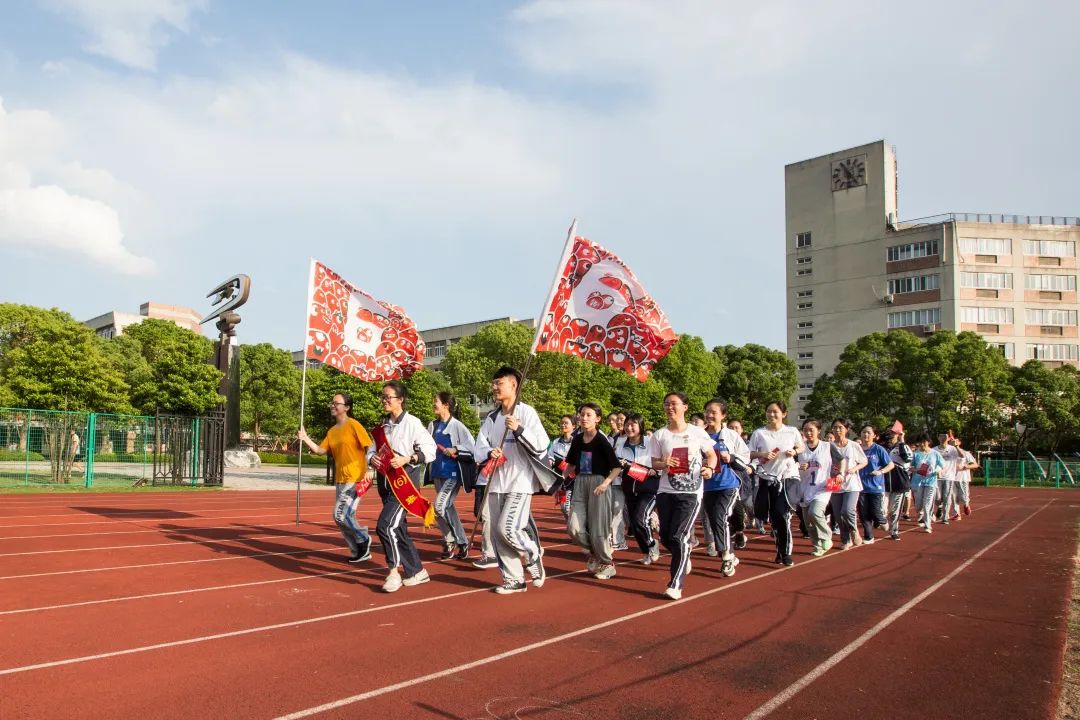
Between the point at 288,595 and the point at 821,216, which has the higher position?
the point at 821,216

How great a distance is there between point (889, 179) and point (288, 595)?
66902mm

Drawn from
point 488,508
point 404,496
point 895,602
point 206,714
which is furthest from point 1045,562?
point 206,714

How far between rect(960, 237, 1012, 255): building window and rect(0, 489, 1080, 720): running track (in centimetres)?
5741

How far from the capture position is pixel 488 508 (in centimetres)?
768

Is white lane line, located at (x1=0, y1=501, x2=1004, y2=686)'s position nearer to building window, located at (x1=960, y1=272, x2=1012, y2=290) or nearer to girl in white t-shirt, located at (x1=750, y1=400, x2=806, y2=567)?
girl in white t-shirt, located at (x1=750, y1=400, x2=806, y2=567)

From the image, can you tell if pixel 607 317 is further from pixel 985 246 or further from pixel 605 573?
pixel 985 246

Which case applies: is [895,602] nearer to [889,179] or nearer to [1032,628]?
[1032,628]

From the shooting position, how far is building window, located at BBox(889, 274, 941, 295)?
6138cm

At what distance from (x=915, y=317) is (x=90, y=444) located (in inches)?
2257

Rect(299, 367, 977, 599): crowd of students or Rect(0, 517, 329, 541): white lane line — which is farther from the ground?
Rect(299, 367, 977, 599): crowd of students

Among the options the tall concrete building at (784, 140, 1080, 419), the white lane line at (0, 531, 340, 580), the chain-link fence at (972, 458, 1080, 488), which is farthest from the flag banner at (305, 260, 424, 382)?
the tall concrete building at (784, 140, 1080, 419)

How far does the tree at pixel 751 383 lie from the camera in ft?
193

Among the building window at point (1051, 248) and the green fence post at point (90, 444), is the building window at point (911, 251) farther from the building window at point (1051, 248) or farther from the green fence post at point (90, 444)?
the green fence post at point (90, 444)

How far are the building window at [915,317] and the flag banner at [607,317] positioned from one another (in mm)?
59655
